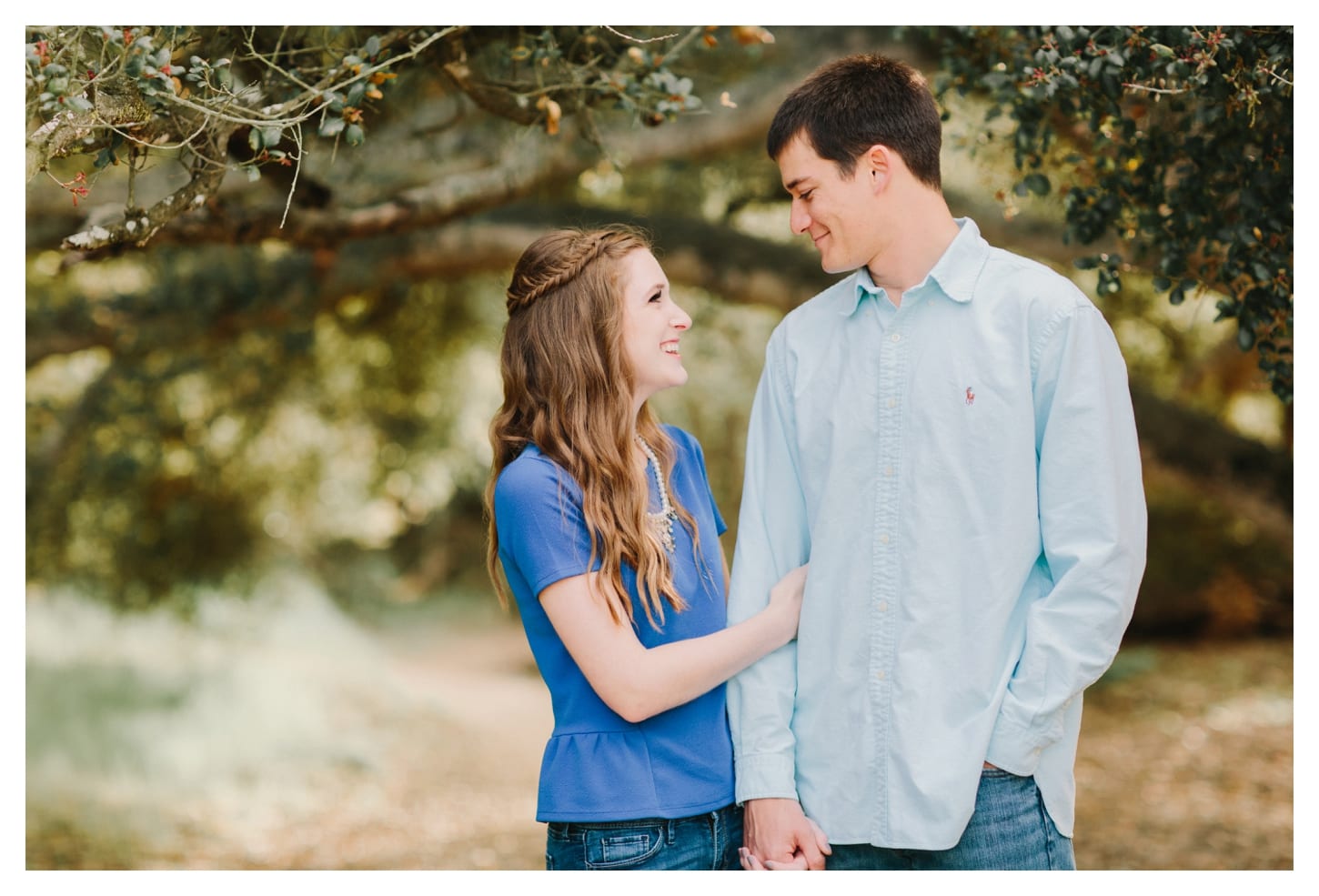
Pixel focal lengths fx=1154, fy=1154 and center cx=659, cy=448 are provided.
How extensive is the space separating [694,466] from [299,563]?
9491 millimetres

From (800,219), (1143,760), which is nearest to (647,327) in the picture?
(800,219)

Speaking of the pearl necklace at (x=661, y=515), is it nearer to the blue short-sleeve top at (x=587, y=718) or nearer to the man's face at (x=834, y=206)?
the blue short-sleeve top at (x=587, y=718)

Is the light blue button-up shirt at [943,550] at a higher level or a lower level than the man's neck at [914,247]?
lower

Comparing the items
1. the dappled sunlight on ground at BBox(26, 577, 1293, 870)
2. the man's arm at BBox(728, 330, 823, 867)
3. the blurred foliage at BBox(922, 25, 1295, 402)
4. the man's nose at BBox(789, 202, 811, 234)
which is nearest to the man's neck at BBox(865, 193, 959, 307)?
the man's nose at BBox(789, 202, 811, 234)

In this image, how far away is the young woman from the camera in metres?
2.04

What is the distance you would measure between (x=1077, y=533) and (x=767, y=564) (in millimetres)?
560

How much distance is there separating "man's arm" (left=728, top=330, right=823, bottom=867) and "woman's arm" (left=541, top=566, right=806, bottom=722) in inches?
3.4

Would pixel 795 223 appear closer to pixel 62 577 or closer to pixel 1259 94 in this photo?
pixel 1259 94

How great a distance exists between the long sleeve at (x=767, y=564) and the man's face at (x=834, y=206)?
0.21 m

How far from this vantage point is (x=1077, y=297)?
6.34ft

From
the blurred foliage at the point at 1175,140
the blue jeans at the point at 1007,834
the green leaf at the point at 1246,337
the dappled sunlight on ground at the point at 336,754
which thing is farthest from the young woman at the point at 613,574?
the dappled sunlight on ground at the point at 336,754

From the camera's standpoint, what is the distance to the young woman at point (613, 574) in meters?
2.04

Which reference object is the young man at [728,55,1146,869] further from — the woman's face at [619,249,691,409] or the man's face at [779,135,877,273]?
the woman's face at [619,249,691,409]
